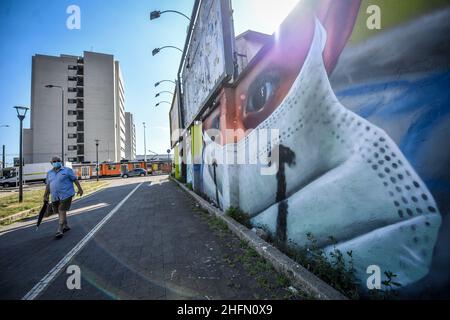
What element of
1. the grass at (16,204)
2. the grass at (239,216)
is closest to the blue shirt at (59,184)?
the grass at (239,216)

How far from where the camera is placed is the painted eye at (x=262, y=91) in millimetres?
4301

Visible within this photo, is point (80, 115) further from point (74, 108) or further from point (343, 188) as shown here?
point (343, 188)

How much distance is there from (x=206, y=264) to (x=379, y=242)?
2.42 m

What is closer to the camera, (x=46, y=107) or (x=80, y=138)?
(x=46, y=107)

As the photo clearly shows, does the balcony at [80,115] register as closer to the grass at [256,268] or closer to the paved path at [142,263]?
the paved path at [142,263]

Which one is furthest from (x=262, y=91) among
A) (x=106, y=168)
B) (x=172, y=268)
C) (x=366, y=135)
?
(x=106, y=168)

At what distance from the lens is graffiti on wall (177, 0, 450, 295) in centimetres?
188

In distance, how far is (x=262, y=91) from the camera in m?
4.72

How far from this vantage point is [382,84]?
2.23 metres

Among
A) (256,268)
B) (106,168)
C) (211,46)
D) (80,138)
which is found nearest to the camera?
(256,268)

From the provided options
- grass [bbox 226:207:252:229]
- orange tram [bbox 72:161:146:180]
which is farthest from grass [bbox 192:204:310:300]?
orange tram [bbox 72:161:146:180]

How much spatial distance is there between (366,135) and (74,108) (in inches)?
2720
